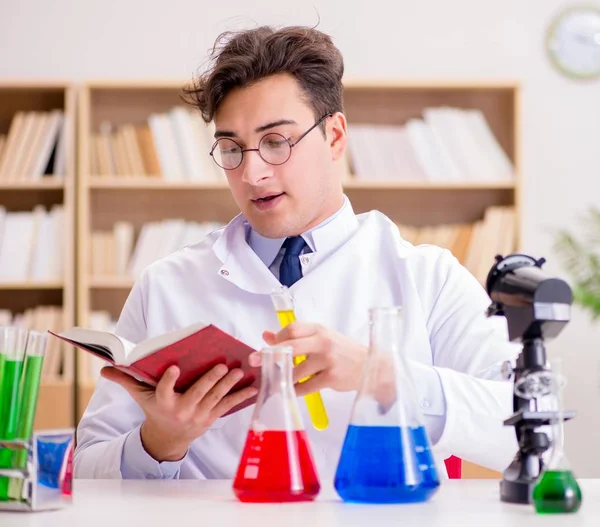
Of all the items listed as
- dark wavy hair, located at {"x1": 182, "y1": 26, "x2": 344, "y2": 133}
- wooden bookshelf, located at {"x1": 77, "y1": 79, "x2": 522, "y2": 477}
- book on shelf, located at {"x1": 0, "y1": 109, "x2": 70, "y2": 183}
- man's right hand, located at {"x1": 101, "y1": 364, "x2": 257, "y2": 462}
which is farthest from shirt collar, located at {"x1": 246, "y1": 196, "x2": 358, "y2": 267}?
book on shelf, located at {"x1": 0, "y1": 109, "x2": 70, "y2": 183}

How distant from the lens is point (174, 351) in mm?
1062

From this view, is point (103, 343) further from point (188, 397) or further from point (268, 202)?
point (268, 202)

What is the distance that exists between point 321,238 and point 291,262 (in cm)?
8

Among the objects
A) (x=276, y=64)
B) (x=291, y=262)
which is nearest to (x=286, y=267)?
(x=291, y=262)

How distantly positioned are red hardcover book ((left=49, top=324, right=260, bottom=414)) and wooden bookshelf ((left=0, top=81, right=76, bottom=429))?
242cm

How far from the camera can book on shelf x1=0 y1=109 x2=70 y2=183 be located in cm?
373

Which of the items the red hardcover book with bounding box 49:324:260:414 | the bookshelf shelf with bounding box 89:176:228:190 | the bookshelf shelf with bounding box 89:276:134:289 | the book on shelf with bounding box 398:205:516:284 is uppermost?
the bookshelf shelf with bounding box 89:176:228:190

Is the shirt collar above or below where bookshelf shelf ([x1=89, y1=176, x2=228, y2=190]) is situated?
below

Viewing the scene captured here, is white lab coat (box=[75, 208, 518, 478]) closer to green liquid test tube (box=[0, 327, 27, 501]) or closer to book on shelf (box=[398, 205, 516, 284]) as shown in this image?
green liquid test tube (box=[0, 327, 27, 501])

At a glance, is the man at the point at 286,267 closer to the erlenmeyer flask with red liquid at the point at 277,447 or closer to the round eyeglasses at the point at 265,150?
the round eyeglasses at the point at 265,150

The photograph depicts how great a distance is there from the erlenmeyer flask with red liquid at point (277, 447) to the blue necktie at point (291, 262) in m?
0.80

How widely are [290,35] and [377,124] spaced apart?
84.0 inches

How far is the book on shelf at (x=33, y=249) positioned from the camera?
12.2ft

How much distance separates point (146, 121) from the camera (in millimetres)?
3947
